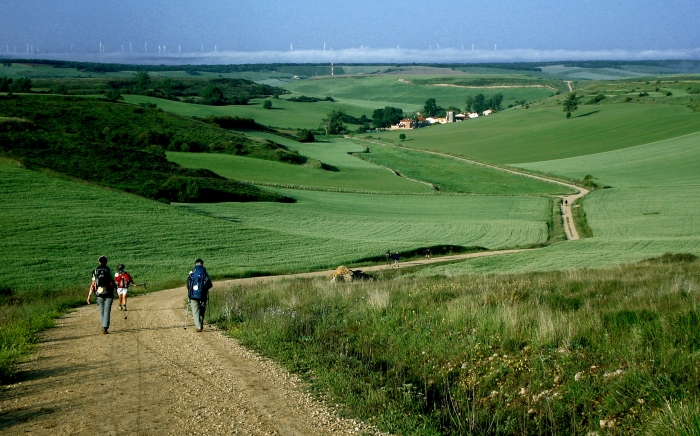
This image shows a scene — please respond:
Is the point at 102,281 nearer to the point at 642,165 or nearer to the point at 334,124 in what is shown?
the point at 642,165

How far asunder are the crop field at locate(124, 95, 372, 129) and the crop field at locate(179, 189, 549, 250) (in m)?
68.8

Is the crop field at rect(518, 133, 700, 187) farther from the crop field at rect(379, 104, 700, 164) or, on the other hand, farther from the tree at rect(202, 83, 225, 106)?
the tree at rect(202, 83, 225, 106)

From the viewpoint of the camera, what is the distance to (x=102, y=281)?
1416 centimetres

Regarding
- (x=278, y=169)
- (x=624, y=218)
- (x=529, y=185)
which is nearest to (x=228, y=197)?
(x=278, y=169)

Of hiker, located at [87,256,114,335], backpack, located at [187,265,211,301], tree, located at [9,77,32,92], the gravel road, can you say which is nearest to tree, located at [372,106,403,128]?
tree, located at [9,77,32,92]

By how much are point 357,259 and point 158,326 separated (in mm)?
20421

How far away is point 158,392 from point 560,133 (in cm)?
10863

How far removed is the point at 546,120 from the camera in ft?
427

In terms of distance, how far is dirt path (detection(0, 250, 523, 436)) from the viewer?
7598mm

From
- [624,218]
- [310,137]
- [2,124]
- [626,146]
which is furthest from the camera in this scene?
[310,137]

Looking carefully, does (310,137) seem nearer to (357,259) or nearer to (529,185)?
(529,185)

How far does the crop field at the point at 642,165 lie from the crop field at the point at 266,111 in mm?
63320

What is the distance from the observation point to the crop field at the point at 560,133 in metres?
95.1

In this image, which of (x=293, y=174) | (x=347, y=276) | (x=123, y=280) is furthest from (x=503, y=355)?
(x=293, y=174)
